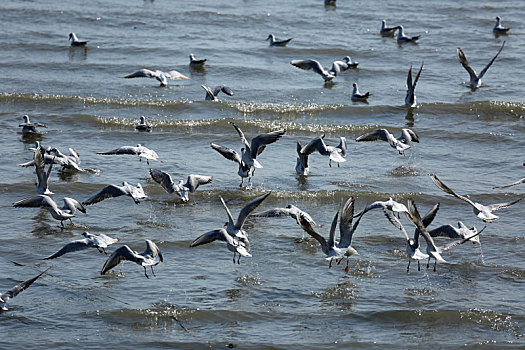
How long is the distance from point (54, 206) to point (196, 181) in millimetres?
2525

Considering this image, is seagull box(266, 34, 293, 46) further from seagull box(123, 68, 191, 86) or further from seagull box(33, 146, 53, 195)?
seagull box(33, 146, 53, 195)

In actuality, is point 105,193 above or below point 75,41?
below

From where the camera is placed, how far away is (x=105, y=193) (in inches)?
527

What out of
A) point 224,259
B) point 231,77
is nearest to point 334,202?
point 224,259

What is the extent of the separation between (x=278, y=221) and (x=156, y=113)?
25.2 feet

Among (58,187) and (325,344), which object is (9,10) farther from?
(325,344)

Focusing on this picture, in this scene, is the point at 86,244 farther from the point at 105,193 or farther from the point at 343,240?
the point at 343,240

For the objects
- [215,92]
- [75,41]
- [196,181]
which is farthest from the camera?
[75,41]

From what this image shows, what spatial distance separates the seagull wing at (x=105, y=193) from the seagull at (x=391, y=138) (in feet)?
15.4

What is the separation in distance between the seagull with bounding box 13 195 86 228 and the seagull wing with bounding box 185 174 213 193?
1800 mm

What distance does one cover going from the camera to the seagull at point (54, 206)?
498 inches

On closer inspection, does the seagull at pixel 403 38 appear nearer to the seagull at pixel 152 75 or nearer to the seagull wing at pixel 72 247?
the seagull at pixel 152 75

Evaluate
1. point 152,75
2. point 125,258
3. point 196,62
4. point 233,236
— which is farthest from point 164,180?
point 196,62

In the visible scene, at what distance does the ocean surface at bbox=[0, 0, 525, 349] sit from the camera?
33.0 ft
